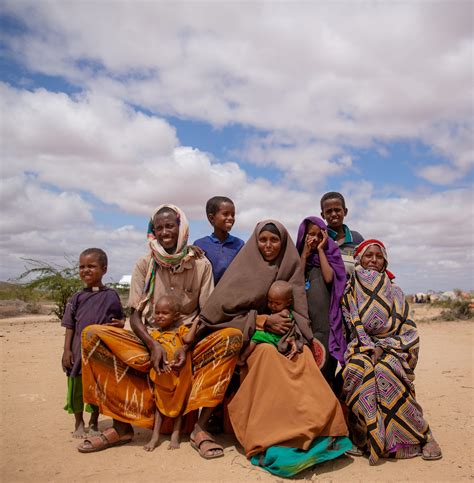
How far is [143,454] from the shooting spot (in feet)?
13.4

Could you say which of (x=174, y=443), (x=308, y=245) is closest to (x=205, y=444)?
(x=174, y=443)

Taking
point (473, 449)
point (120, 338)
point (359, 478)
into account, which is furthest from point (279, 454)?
point (473, 449)

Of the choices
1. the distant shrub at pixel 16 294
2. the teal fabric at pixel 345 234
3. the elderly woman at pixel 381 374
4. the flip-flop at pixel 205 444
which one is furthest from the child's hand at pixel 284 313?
the distant shrub at pixel 16 294

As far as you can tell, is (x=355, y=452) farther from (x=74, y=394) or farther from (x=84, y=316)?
(x=84, y=316)

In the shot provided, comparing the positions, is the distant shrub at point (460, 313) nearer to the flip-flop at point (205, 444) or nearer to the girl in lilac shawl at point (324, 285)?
the girl in lilac shawl at point (324, 285)

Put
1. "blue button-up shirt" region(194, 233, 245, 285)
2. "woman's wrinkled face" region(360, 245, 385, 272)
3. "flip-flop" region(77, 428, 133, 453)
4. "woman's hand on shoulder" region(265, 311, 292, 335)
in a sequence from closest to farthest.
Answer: "flip-flop" region(77, 428, 133, 453), "woman's hand on shoulder" region(265, 311, 292, 335), "woman's wrinkled face" region(360, 245, 385, 272), "blue button-up shirt" region(194, 233, 245, 285)

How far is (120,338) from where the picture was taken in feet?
14.2

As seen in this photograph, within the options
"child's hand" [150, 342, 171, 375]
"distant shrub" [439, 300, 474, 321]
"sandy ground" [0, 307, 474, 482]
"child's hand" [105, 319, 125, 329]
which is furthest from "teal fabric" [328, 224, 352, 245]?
"distant shrub" [439, 300, 474, 321]

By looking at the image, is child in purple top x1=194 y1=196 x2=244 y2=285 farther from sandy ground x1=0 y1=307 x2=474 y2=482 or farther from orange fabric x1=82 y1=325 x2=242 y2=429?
sandy ground x1=0 y1=307 x2=474 y2=482

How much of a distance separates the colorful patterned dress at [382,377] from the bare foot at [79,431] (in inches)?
106

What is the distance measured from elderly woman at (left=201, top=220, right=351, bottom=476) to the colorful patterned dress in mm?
286

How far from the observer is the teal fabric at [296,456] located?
12.1ft

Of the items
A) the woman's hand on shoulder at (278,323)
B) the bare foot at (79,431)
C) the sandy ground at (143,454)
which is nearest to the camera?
the sandy ground at (143,454)

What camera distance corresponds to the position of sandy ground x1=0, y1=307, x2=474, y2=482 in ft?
12.1
